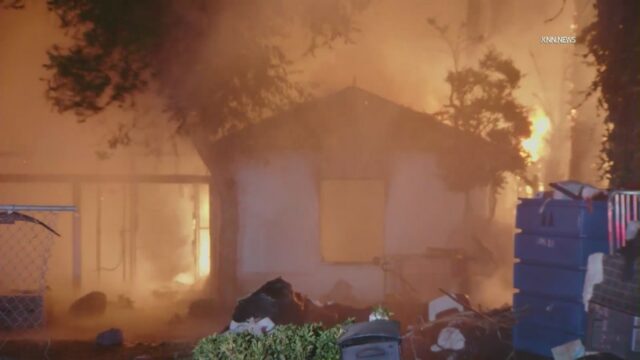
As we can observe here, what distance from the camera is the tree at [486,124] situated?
46.2ft

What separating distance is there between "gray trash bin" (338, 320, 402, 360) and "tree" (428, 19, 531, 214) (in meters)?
9.08

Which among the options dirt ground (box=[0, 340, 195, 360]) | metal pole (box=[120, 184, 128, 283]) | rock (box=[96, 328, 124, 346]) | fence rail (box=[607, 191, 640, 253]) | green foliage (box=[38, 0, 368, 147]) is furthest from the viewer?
metal pole (box=[120, 184, 128, 283])

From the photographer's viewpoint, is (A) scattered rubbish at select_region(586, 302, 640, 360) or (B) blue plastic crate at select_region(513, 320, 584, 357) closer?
(A) scattered rubbish at select_region(586, 302, 640, 360)

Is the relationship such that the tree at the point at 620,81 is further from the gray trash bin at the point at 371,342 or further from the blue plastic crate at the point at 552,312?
the gray trash bin at the point at 371,342

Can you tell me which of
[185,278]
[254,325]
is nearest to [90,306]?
[185,278]

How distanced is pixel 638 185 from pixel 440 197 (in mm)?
5549

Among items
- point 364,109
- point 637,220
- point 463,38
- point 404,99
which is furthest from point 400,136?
point 463,38

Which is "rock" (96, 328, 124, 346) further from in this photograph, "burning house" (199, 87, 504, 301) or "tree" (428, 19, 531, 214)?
"tree" (428, 19, 531, 214)

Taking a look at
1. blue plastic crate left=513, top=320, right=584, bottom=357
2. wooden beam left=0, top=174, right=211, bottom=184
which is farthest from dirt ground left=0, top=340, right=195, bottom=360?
wooden beam left=0, top=174, right=211, bottom=184

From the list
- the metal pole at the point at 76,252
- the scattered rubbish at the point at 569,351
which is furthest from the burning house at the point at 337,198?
the scattered rubbish at the point at 569,351

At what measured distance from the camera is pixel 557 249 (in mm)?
8273

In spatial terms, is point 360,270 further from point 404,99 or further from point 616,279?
point 404,99

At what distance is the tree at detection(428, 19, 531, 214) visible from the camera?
14078mm

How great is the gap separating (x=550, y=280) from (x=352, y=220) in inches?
256
